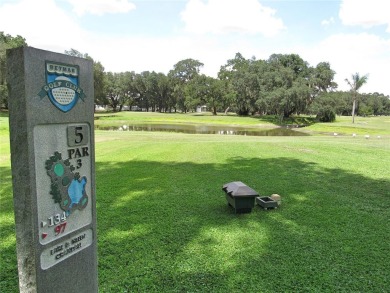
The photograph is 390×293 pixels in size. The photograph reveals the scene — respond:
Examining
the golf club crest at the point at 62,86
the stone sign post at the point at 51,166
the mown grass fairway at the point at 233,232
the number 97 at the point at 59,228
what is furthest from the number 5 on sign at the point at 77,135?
the mown grass fairway at the point at 233,232

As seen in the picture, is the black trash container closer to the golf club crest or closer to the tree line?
the golf club crest

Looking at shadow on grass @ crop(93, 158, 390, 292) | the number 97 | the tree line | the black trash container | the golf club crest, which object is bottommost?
shadow on grass @ crop(93, 158, 390, 292)

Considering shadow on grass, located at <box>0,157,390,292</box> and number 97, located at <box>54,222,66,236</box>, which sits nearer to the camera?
number 97, located at <box>54,222,66,236</box>

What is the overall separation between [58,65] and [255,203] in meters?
4.29

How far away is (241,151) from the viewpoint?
11.4 m

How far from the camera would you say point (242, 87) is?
59.8 meters

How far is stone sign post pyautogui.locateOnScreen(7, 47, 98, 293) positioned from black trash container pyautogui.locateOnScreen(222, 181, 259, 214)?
2.75 metres

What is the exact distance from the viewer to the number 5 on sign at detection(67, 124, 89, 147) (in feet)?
8.08

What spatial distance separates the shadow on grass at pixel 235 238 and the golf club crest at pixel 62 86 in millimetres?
2027

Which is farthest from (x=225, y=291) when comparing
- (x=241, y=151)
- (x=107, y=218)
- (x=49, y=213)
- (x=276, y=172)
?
(x=241, y=151)

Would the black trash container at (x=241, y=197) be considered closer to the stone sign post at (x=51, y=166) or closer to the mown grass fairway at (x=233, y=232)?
the mown grass fairway at (x=233, y=232)

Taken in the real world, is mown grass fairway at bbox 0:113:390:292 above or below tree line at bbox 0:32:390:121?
below

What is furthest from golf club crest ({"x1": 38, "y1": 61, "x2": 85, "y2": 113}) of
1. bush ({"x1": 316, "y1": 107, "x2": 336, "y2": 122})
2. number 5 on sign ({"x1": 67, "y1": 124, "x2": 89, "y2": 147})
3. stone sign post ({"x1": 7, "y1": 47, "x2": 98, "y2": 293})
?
bush ({"x1": 316, "y1": 107, "x2": 336, "y2": 122})

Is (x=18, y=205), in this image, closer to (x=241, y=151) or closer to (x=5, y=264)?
(x=5, y=264)
